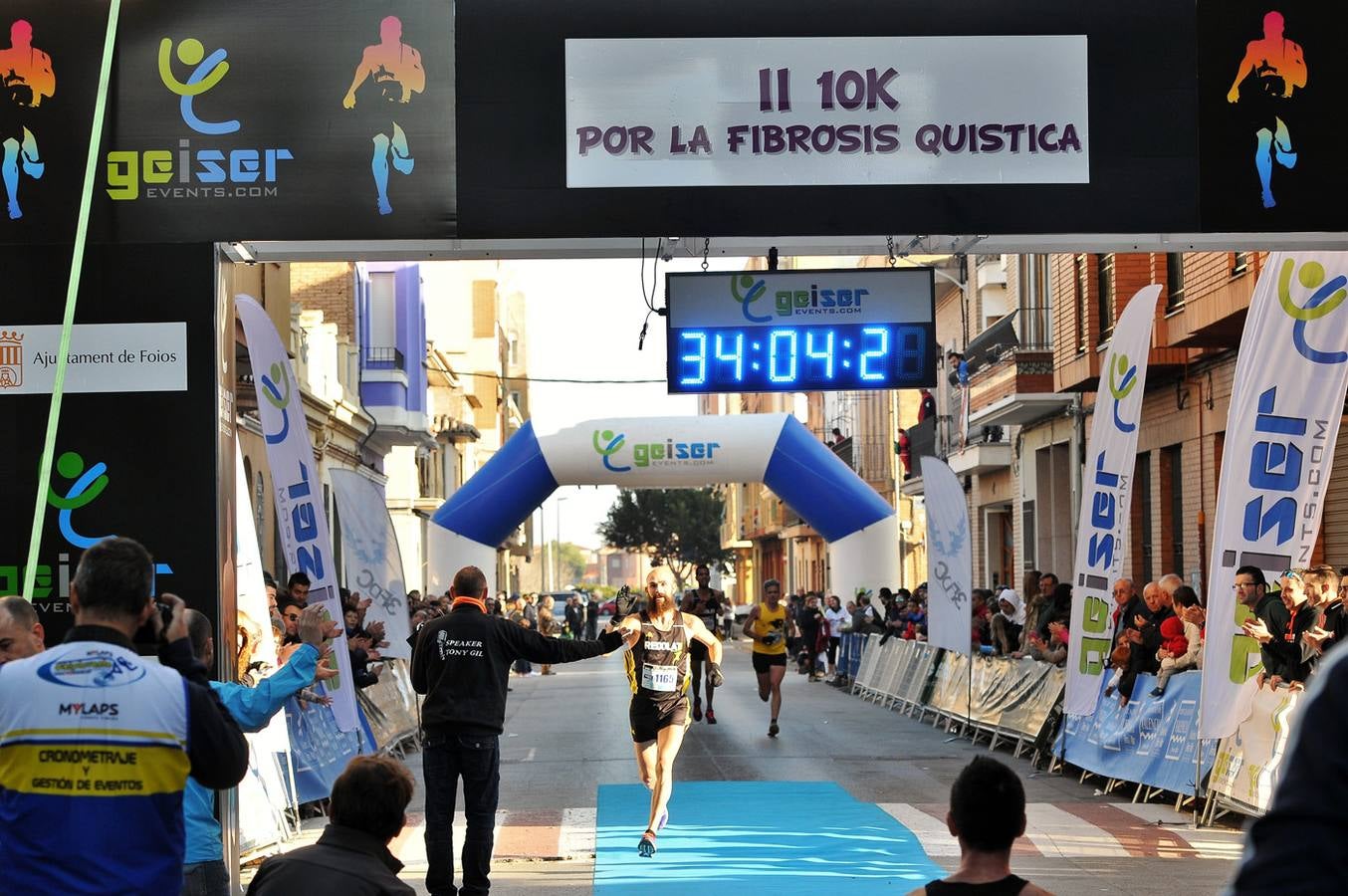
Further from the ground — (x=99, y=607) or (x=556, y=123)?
(x=556, y=123)

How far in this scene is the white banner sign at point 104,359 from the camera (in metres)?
8.83

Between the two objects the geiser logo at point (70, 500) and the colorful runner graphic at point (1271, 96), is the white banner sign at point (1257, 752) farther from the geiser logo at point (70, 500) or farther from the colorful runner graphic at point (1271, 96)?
the geiser logo at point (70, 500)

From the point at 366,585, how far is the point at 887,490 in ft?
117

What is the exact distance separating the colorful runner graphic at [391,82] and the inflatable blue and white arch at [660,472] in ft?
60.0

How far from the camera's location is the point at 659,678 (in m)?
11.8

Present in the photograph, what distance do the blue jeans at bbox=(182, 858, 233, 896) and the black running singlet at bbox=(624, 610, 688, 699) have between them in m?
6.14

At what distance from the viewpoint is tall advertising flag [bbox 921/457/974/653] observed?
68.5 ft

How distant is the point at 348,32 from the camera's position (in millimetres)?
9031

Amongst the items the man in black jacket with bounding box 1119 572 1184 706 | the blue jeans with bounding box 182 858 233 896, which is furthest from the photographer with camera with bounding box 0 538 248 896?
the man in black jacket with bounding box 1119 572 1184 706

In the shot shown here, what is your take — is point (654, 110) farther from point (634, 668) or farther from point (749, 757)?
point (749, 757)

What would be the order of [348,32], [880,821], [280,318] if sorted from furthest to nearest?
[280,318] → [880,821] → [348,32]

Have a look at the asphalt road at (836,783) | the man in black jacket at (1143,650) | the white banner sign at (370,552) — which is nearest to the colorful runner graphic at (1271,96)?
the asphalt road at (836,783)

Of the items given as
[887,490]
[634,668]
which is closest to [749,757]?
[634,668]

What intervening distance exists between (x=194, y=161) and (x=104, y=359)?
3.70 feet
